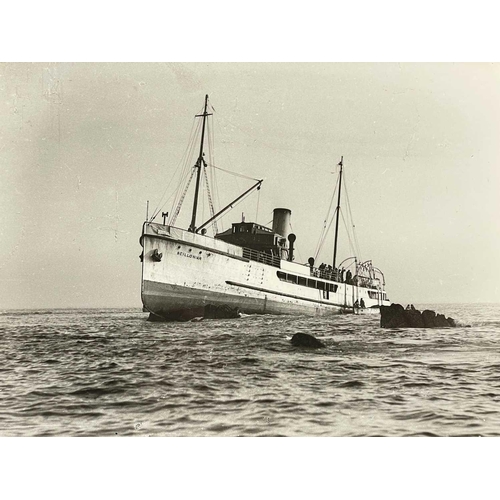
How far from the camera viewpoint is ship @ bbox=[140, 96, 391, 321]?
17.6 meters

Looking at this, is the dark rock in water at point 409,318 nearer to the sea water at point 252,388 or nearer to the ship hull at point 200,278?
the ship hull at point 200,278

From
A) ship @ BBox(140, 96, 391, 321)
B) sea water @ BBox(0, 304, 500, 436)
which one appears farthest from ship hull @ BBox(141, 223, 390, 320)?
sea water @ BBox(0, 304, 500, 436)

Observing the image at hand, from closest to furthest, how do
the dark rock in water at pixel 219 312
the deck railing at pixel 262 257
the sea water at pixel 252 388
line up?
1. the sea water at pixel 252 388
2. the dark rock in water at pixel 219 312
3. the deck railing at pixel 262 257

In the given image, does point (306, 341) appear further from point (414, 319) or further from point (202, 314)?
point (202, 314)

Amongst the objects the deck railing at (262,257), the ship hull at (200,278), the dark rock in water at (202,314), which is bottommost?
the dark rock in water at (202,314)

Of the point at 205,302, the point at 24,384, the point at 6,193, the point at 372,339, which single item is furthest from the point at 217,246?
the point at 24,384

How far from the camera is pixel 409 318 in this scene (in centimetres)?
1636

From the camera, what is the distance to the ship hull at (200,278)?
58.0 feet

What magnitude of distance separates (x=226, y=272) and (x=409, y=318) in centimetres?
764

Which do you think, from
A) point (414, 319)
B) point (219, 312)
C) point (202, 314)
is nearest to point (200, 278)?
point (202, 314)

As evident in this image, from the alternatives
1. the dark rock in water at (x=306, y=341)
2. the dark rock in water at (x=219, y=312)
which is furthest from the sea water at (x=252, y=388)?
the dark rock in water at (x=219, y=312)

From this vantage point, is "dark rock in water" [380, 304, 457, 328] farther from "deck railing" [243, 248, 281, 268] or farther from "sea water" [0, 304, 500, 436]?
"deck railing" [243, 248, 281, 268]

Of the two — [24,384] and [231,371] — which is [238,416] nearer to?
[231,371]

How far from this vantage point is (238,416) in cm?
734
